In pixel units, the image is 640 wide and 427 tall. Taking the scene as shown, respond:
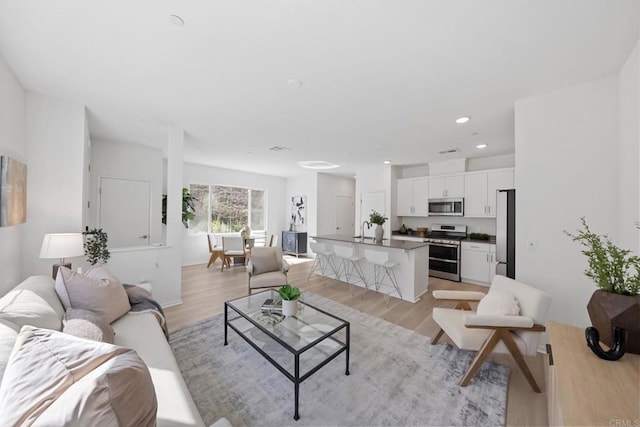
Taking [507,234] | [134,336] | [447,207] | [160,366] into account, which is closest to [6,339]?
[160,366]

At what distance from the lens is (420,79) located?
216 centimetres

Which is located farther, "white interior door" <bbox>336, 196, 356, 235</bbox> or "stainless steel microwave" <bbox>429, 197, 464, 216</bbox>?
"white interior door" <bbox>336, 196, 356, 235</bbox>

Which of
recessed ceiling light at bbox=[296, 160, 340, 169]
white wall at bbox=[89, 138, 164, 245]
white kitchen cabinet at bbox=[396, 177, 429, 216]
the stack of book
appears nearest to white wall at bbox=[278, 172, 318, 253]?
recessed ceiling light at bbox=[296, 160, 340, 169]

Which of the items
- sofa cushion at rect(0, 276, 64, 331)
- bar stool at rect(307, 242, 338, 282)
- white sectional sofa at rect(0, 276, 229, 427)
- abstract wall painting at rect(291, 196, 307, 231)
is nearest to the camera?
white sectional sofa at rect(0, 276, 229, 427)

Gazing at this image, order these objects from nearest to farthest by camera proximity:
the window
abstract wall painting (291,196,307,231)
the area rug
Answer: the area rug, the window, abstract wall painting (291,196,307,231)

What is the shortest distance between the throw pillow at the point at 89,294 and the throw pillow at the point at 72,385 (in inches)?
40.1

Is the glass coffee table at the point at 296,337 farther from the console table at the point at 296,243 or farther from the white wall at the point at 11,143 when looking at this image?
the console table at the point at 296,243

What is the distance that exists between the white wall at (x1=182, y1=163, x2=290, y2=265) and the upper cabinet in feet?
17.4

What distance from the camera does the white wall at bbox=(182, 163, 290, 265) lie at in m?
6.03

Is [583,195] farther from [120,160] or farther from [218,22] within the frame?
[120,160]

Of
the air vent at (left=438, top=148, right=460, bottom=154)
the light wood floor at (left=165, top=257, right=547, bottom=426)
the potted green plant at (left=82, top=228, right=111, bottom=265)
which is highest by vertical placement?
the air vent at (left=438, top=148, right=460, bottom=154)

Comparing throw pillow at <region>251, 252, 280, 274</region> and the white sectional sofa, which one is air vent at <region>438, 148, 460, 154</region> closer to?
throw pillow at <region>251, 252, 280, 274</region>

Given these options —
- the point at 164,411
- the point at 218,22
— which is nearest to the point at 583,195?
the point at 218,22

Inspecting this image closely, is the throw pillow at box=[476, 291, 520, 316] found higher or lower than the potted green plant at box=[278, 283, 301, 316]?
higher
